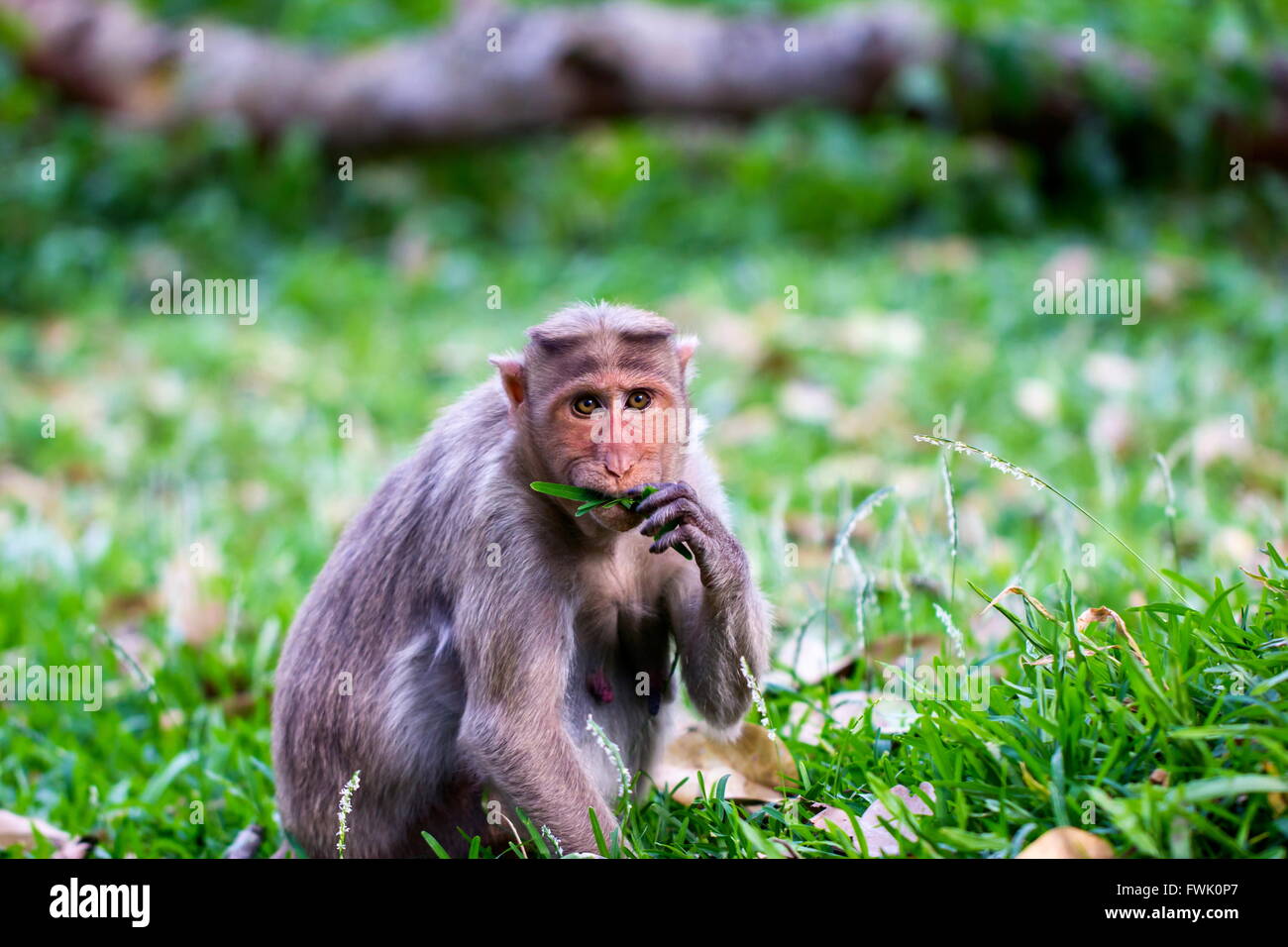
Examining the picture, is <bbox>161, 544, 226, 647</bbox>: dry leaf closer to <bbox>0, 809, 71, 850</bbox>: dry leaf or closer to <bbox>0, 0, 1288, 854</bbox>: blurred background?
<bbox>0, 0, 1288, 854</bbox>: blurred background

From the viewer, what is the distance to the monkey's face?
3244 millimetres

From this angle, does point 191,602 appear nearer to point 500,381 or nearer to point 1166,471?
point 500,381

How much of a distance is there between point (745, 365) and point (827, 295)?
1.20 meters

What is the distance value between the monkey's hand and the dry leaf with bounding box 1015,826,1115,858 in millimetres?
1025

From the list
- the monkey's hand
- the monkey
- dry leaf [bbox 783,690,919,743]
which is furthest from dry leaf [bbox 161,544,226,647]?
the monkey's hand

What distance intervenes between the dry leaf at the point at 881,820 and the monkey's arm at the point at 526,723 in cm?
55

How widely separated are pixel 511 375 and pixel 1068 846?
5.52 ft

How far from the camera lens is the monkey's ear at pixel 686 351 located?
3588 millimetres

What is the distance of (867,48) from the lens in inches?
428

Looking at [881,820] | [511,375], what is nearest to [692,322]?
[511,375]

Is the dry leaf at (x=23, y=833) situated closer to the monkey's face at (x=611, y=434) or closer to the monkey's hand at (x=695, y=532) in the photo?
the monkey's face at (x=611, y=434)

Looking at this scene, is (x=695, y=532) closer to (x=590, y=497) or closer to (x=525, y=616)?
(x=590, y=497)

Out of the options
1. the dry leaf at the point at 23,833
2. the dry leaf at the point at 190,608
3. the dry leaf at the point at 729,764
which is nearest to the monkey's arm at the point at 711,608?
the dry leaf at the point at 729,764

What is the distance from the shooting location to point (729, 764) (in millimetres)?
3945
